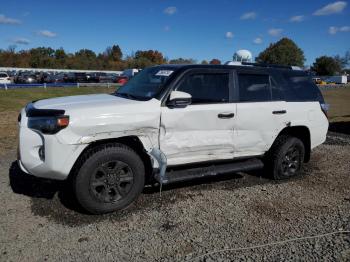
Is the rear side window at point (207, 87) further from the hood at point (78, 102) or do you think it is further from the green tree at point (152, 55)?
the green tree at point (152, 55)

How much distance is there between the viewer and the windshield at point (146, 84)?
474cm

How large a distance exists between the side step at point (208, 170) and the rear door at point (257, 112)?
0.15m

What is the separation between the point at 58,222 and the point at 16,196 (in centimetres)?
111

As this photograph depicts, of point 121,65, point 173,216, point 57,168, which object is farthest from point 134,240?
point 121,65

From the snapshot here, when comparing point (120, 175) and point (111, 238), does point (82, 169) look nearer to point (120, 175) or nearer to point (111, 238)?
point (120, 175)

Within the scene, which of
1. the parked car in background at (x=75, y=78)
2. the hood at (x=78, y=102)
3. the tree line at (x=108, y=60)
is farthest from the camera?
the tree line at (x=108, y=60)

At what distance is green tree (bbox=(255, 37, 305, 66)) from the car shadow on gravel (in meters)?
91.1

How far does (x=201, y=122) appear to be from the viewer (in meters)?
4.73

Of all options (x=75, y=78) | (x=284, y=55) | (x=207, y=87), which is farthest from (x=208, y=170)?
(x=284, y=55)

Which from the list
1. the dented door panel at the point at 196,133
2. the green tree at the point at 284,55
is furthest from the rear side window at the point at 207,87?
the green tree at the point at 284,55

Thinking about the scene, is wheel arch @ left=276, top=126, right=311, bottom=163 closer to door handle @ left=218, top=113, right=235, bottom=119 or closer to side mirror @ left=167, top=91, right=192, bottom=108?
door handle @ left=218, top=113, right=235, bottom=119

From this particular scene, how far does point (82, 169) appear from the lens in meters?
4.04

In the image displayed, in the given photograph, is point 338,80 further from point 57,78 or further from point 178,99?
point 178,99

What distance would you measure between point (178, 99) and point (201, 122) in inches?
20.3
